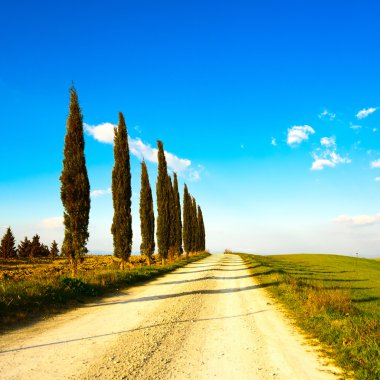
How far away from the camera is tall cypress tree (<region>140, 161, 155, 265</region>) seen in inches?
1270

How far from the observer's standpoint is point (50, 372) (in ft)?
17.2

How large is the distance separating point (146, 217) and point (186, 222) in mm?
21991

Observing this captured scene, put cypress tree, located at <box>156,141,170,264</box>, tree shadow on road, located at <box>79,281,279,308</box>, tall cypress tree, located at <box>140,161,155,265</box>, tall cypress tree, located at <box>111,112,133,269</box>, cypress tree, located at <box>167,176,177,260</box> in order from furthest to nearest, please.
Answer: cypress tree, located at <box>167,176,177,260</box>
cypress tree, located at <box>156,141,170,264</box>
tall cypress tree, located at <box>140,161,155,265</box>
tall cypress tree, located at <box>111,112,133,269</box>
tree shadow on road, located at <box>79,281,279,308</box>

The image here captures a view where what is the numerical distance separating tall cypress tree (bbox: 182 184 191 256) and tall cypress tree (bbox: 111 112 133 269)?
2590 centimetres

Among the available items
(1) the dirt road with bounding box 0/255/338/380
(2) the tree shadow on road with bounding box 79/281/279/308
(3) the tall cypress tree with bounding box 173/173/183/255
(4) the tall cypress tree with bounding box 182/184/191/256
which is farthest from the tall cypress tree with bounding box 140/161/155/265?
(1) the dirt road with bounding box 0/255/338/380

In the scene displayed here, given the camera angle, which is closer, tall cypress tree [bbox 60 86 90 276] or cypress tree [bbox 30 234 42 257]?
tall cypress tree [bbox 60 86 90 276]

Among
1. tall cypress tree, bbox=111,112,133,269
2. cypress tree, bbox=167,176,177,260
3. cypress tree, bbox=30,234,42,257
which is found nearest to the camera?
tall cypress tree, bbox=111,112,133,269

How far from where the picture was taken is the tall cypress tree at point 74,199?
62.8ft

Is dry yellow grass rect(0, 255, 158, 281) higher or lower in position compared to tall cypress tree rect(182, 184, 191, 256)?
lower

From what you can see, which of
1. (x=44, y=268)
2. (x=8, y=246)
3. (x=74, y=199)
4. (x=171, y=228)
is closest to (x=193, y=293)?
(x=74, y=199)

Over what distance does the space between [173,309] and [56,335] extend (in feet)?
12.8

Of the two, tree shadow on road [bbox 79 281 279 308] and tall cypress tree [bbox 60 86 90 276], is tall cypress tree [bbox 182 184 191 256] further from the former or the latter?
tree shadow on road [bbox 79 281 279 308]

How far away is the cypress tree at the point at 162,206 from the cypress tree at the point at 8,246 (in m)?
36.0

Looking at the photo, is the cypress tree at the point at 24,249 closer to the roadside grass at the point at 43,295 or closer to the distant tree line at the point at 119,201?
the distant tree line at the point at 119,201
